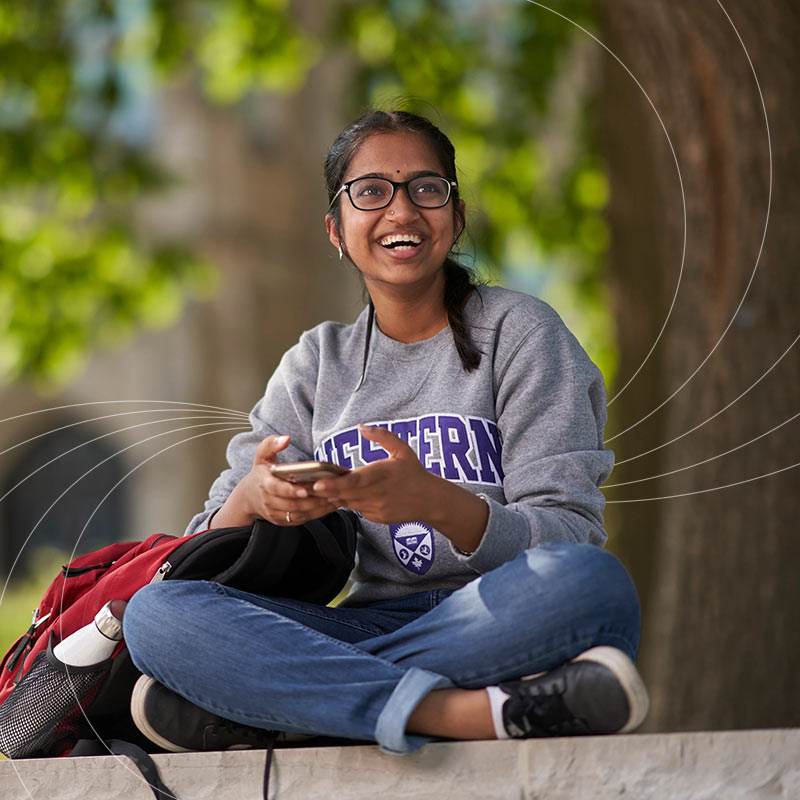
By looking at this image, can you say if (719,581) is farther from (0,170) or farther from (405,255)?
(0,170)

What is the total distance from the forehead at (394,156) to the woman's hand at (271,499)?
2.11 feet

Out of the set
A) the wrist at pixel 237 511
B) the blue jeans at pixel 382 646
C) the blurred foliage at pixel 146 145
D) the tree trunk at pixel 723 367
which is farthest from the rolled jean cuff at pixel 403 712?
the blurred foliage at pixel 146 145

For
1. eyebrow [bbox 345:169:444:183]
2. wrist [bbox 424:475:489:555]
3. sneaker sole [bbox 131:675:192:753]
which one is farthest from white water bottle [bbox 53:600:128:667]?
eyebrow [bbox 345:169:444:183]

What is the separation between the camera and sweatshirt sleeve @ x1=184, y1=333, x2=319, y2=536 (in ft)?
8.25

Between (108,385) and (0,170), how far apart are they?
6.75 metres

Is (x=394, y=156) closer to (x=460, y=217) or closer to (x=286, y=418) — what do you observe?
(x=460, y=217)

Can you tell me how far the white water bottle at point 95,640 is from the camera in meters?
2.17

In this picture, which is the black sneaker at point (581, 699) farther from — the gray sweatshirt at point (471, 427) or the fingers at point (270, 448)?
the fingers at point (270, 448)

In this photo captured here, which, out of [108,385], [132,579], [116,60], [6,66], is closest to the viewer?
[132,579]

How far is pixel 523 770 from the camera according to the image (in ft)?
6.18

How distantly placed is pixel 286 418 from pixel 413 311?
351mm

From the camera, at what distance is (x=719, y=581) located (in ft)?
13.0

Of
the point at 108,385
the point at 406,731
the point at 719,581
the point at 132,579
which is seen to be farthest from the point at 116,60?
the point at 108,385

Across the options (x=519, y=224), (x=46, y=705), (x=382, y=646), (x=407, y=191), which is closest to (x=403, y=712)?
(x=382, y=646)
